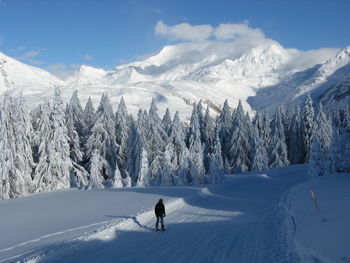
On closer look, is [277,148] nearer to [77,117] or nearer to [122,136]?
[122,136]

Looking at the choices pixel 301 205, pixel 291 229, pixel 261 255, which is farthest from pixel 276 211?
pixel 261 255

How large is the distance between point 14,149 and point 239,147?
35.9 meters

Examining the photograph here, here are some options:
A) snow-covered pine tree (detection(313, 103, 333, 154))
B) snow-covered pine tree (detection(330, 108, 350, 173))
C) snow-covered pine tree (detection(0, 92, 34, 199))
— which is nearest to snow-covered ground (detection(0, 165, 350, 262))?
snow-covered pine tree (detection(330, 108, 350, 173))

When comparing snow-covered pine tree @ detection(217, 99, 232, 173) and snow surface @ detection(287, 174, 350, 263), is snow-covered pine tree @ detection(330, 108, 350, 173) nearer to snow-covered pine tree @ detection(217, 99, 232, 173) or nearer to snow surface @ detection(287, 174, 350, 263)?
snow surface @ detection(287, 174, 350, 263)

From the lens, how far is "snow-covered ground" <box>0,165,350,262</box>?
44.9 ft

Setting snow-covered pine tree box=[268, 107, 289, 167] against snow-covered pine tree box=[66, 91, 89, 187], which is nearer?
snow-covered pine tree box=[66, 91, 89, 187]

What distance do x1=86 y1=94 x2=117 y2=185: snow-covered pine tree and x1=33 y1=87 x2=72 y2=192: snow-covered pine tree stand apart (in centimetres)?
704

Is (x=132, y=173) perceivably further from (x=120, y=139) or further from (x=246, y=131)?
(x=246, y=131)

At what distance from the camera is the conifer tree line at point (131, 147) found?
126ft

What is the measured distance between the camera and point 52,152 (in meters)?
41.2

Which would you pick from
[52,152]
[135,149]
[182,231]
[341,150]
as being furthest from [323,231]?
[135,149]

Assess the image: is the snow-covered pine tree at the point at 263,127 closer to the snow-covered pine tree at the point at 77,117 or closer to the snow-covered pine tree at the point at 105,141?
the snow-covered pine tree at the point at 105,141

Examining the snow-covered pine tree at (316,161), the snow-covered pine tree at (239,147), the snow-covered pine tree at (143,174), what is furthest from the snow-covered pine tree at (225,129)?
the snow-covered pine tree at (316,161)

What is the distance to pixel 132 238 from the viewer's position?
57.1 feet
